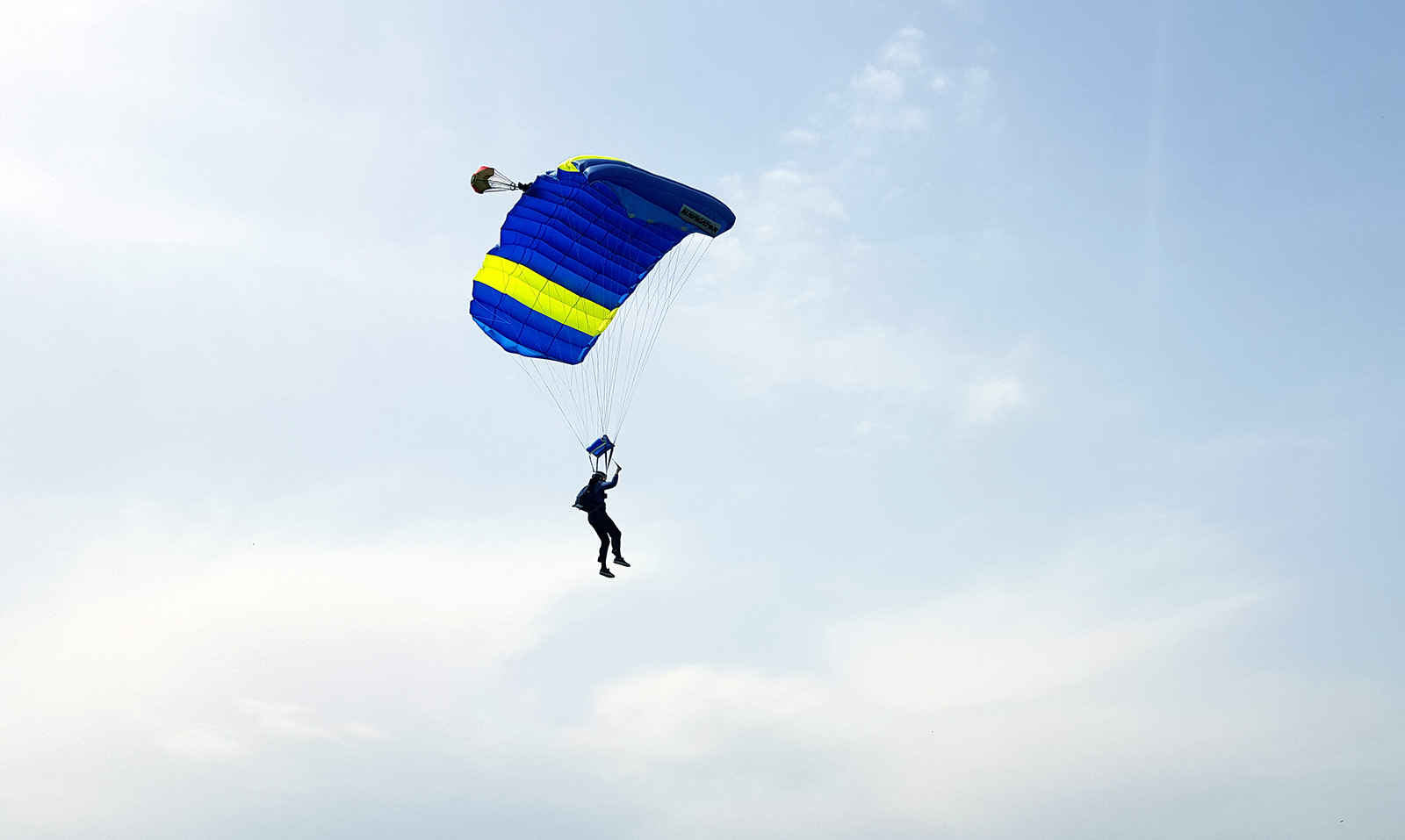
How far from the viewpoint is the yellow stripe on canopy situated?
750 inches

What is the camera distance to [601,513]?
18.5 meters

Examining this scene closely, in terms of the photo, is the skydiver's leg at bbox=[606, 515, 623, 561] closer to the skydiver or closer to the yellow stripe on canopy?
the skydiver

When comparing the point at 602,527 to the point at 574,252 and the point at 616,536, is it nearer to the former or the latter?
the point at 616,536

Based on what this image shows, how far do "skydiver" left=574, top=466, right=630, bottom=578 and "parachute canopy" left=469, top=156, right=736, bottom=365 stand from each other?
225cm

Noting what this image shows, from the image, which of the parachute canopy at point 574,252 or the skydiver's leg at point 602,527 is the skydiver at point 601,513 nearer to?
the skydiver's leg at point 602,527

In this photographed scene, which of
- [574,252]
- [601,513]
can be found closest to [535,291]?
[574,252]

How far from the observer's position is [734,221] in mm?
18938

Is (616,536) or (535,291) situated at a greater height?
(535,291)

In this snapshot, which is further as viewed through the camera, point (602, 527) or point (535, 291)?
point (535, 291)

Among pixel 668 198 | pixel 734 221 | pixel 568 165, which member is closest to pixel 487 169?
pixel 568 165

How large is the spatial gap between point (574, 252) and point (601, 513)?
14.0 ft

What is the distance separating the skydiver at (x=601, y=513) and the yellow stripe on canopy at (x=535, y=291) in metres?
2.73

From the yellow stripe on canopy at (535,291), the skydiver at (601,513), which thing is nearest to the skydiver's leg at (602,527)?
the skydiver at (601,513)

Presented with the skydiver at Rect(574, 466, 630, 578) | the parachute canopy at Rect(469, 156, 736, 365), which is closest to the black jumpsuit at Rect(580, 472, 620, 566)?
the skydiver at Rect(574, 466, 630, 578)
